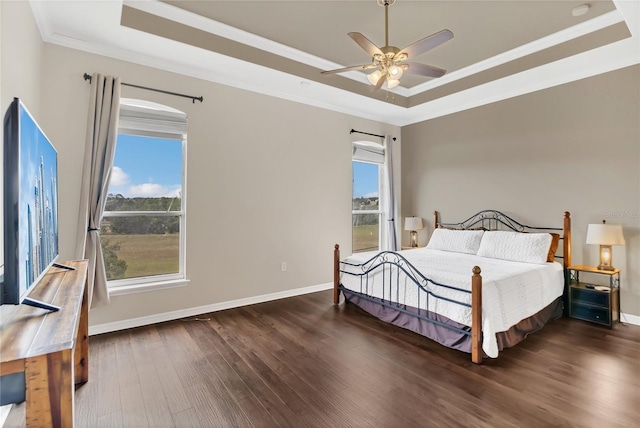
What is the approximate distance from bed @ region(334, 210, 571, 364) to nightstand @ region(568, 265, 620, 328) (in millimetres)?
128

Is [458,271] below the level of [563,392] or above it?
above

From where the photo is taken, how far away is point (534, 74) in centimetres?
384

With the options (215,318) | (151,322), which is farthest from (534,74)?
(151,322)

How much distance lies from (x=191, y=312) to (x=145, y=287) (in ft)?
1.93

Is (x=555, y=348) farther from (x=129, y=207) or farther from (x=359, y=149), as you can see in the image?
(x=129, y=207)

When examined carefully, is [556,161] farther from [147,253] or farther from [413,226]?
[147,253]

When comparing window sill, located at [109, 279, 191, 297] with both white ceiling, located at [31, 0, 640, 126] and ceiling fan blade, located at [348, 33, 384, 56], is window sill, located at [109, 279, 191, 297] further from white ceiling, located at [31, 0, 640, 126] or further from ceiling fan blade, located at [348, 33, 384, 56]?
ceiling fan blade, located at [348, 33, 384, 56]

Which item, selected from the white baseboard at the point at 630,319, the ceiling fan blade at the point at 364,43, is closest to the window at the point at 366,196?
the ceiling fan blade at the point at 364,43

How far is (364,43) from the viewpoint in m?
2.46

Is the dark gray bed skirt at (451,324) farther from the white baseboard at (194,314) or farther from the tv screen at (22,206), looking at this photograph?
the tv screen at (22,206)

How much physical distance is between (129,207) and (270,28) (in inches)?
→ 95.7

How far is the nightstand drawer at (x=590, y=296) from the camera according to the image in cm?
336

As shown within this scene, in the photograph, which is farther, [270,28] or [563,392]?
[270,28]

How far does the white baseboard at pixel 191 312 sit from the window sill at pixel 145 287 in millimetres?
289
